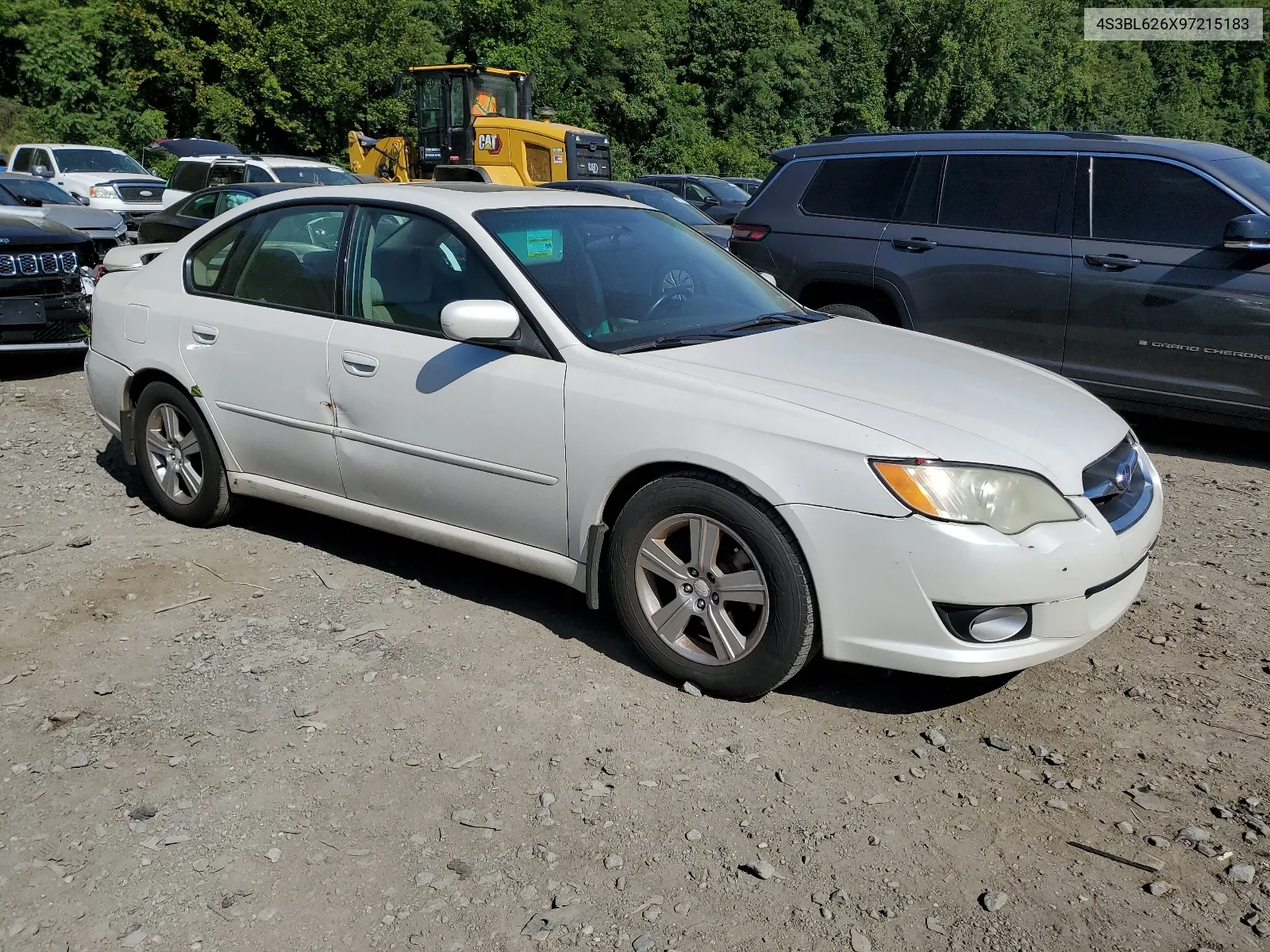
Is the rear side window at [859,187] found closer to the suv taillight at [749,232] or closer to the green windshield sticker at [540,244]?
the suv taillight at [749,232]

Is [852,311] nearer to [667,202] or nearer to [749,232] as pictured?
[749,232]

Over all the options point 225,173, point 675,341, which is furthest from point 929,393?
point 225,173

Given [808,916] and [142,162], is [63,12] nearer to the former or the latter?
[142,162]

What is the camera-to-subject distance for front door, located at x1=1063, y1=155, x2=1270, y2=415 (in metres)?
6.46

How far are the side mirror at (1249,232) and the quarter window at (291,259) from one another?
186 inches

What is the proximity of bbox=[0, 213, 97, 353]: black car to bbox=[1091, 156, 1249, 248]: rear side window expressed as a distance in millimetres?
6992

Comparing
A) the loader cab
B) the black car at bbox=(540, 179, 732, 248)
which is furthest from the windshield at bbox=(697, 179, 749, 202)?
the black car at bbox=(540, 179, 732, 248)

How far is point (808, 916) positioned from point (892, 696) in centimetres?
123

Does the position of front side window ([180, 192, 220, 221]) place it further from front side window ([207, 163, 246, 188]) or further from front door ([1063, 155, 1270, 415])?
front door ([1063, 155, 1270, 415])

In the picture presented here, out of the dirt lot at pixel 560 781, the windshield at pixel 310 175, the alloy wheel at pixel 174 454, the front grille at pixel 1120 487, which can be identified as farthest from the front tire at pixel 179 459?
the windshield at pixel 310 175

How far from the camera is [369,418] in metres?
4.45

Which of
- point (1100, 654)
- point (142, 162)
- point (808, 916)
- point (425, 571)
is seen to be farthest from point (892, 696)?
point (142, 162)

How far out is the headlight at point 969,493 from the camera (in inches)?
131

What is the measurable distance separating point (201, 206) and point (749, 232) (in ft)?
27.3
